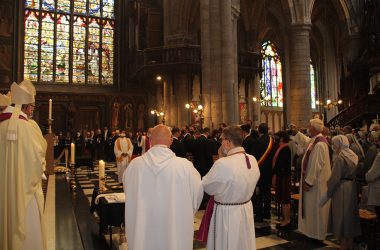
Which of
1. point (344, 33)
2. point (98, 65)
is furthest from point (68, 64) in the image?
point (344, 33)

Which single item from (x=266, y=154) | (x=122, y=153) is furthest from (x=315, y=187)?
(x=122, y=153)

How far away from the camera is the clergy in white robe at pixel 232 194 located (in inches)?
129

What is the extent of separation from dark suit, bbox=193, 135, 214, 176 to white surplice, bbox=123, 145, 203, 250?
535 cm

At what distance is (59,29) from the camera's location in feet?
83.7

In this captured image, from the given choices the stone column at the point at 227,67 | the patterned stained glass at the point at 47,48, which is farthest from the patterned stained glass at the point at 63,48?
the stone column at the point at 227,67

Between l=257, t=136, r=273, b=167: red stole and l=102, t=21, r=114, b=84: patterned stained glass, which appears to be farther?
l=102, t=21, r=114, b=84: patterned stained glass

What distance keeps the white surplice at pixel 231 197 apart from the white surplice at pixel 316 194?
2240 millimetres

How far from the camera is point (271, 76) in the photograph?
3419 centimetres

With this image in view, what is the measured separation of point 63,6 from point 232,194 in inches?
1027

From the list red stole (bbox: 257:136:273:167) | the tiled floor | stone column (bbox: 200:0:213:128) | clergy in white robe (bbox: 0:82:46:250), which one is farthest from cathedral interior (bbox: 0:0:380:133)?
clergy in white robe (bbox: 0:82:46:250)

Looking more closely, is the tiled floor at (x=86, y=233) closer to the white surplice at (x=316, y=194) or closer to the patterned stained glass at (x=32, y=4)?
the white surplice at (x=316, y=194)

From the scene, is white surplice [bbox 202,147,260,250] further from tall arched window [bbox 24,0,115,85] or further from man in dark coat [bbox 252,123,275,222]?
tall arched window [bbox 24,0,115,85]

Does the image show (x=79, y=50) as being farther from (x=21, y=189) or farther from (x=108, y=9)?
(x=21, y=189)

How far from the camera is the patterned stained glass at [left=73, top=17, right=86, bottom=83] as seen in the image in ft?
84.5
